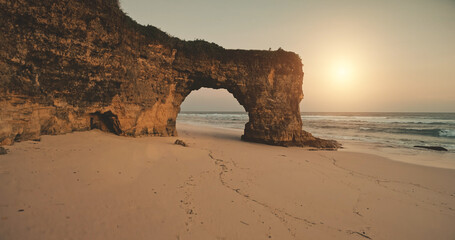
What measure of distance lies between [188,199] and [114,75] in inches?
245

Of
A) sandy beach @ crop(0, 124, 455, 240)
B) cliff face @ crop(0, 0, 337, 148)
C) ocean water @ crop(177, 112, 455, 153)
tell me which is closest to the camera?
sandy beach @ crop(0, 124, 455, 240)

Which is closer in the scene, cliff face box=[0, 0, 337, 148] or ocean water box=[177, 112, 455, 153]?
cliff face box=[0, 0, 337, 148]

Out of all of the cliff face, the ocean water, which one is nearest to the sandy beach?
the cliff face

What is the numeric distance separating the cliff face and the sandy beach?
52.0 inches

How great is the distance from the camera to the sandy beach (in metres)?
2.52

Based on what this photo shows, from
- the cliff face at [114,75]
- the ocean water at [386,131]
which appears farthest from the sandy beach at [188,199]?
the ocean water at [386,131]

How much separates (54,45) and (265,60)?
31.5ft

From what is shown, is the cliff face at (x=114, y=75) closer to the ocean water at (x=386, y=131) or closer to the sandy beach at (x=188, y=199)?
the sandy beach at (x=188, y=199)

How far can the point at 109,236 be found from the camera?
7.63 ft

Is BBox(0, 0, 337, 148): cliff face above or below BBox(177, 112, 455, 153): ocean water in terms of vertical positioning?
above

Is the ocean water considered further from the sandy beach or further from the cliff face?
the sandy beach

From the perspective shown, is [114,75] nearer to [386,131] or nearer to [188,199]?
[188,199]

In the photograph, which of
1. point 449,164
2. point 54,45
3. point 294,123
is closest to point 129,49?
point 54,45

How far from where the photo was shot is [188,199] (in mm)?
3410
